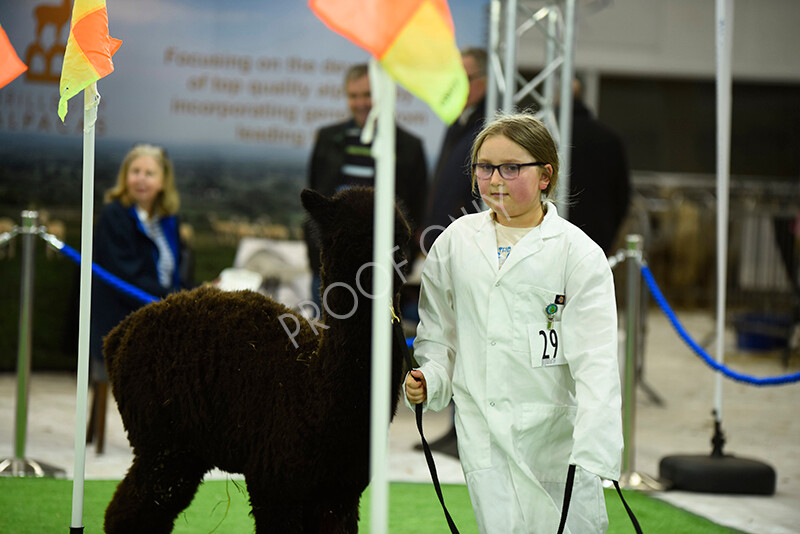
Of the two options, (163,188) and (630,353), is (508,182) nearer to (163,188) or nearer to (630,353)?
(630,353)

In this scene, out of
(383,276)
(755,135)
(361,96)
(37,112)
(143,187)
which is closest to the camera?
(383,276)

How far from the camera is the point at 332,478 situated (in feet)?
8.30

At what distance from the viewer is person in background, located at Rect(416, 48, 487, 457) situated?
499 centimetres

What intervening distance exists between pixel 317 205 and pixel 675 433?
4826 millimetres

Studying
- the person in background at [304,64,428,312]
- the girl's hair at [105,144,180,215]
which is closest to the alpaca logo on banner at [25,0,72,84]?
the girl's hair at [105,144,180,215]

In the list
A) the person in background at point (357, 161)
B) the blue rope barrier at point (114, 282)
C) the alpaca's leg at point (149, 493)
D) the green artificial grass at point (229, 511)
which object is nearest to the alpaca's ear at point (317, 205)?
the alpaca's leg at point (149, 493)

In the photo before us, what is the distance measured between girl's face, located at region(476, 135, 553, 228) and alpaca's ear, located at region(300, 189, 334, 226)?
47cm

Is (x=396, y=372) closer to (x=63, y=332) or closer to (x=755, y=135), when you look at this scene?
(x=63, y=332)

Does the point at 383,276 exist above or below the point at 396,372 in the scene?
above

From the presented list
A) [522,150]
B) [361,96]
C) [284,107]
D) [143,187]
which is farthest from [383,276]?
[284,107]

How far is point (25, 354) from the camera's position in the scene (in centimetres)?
469

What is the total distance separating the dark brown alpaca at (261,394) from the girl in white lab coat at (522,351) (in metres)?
0.22

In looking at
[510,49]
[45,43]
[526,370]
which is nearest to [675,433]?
[510,49]

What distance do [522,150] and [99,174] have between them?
554 centimetres
